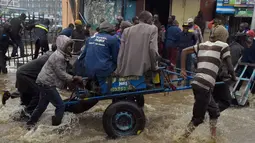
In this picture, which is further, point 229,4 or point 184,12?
point 184,12

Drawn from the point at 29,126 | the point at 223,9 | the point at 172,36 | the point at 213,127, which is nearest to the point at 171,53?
the point at 172,36

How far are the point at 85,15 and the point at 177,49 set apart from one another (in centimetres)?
591

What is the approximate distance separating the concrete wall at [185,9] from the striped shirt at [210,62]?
751cm

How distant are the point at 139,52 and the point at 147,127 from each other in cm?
143

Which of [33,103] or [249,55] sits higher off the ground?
[249,55]

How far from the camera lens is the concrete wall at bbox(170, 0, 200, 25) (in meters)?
11.4

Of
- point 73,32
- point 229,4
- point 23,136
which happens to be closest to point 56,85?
point 23,136

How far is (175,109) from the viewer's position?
6.31 m

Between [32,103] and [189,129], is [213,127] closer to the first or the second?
[189,129]

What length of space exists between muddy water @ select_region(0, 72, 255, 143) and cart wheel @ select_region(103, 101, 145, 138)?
0.40 ft

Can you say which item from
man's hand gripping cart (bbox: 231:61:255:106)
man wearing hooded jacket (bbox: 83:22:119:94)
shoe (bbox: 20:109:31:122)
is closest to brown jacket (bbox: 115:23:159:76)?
man wearing hooded jacket (bbox: 83:22:119:94)

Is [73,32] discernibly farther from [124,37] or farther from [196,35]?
[124,37]

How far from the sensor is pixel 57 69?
4.50 m

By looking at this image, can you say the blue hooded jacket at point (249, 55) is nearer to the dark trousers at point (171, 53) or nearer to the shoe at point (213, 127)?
the dark trousers at point (171, 53)
